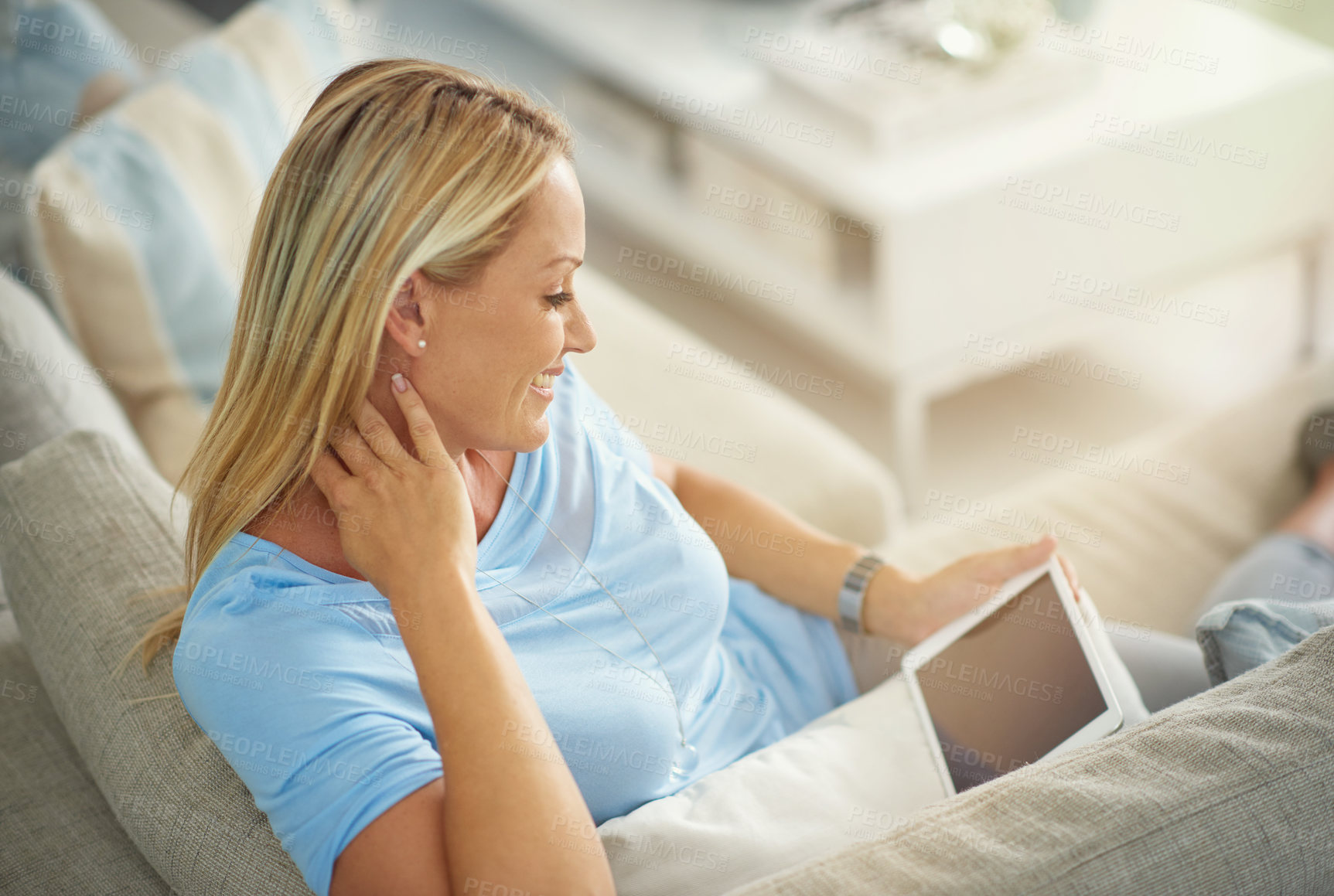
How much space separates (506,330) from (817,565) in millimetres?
481

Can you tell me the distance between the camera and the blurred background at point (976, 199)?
6.77 ft

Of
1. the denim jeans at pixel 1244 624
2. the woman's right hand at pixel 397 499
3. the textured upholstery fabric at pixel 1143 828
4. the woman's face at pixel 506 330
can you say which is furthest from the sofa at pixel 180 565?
the woman's face at pixel 506 330

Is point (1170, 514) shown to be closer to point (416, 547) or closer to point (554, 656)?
point (554, 656)

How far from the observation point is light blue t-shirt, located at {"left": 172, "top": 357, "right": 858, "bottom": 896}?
84cm

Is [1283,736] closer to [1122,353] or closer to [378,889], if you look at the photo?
[378,889]

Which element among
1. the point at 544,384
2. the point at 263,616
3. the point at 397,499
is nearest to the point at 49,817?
the point at 263,616

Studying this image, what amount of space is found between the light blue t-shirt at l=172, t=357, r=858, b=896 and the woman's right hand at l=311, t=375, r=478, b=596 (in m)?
0.05

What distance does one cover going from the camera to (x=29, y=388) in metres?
1.33

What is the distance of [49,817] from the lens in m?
1.02

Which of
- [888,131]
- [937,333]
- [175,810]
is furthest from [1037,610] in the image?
[888,131]

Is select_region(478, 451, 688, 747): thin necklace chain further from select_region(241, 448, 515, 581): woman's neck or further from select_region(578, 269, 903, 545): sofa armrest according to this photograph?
select_region(578, 269, 903, 545): sofa armrest

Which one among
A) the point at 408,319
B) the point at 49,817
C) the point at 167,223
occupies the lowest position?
the point at 49,817

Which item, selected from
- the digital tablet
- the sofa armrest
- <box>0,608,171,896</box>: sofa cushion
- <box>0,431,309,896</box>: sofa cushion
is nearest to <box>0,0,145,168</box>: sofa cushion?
the sofa armrest

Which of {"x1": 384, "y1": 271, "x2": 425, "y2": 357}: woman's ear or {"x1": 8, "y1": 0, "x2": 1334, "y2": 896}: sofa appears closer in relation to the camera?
{"x1": 8, "y1": 0, "x2": 1334, "y2": 896}: sofa
